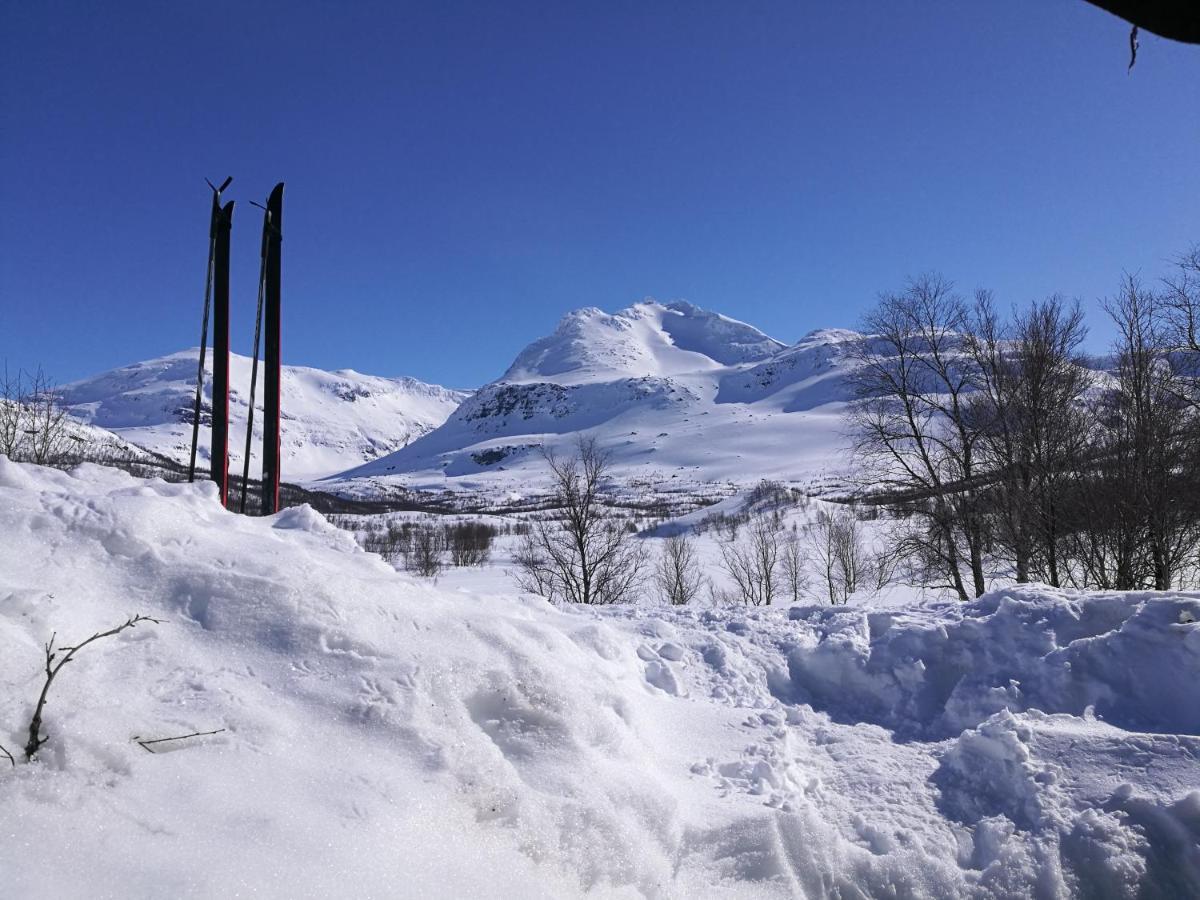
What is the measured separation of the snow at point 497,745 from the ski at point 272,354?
3577 millimetres

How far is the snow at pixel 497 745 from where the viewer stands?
279 centimetres

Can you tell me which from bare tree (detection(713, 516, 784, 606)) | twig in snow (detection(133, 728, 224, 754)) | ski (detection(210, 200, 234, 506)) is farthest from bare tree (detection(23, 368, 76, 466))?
bare tree (detection(713, 516, 784, 606))

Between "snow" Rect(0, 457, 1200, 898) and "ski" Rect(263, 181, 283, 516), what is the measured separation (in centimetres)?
358

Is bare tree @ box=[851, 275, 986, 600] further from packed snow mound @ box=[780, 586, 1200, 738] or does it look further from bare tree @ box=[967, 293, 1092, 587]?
packed snow mound @ box=[780, 586, 1200, 738]

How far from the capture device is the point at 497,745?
3.99m

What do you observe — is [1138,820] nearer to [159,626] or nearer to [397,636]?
[397,636]

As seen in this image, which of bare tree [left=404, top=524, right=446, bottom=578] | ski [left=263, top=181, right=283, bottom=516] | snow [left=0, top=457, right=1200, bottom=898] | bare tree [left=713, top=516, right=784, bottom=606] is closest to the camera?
snow [left=0, top=457, right=1200, bottom=898]

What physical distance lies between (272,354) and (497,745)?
8.35 m

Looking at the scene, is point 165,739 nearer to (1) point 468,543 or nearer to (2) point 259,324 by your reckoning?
(2) point 259,324

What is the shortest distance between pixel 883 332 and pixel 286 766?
17.1m

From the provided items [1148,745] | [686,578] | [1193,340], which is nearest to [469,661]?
[1148,745]

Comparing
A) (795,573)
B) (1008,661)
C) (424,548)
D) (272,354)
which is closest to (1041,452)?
(1008,661)

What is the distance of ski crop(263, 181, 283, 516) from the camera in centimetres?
974

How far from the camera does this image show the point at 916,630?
21.3 ft
